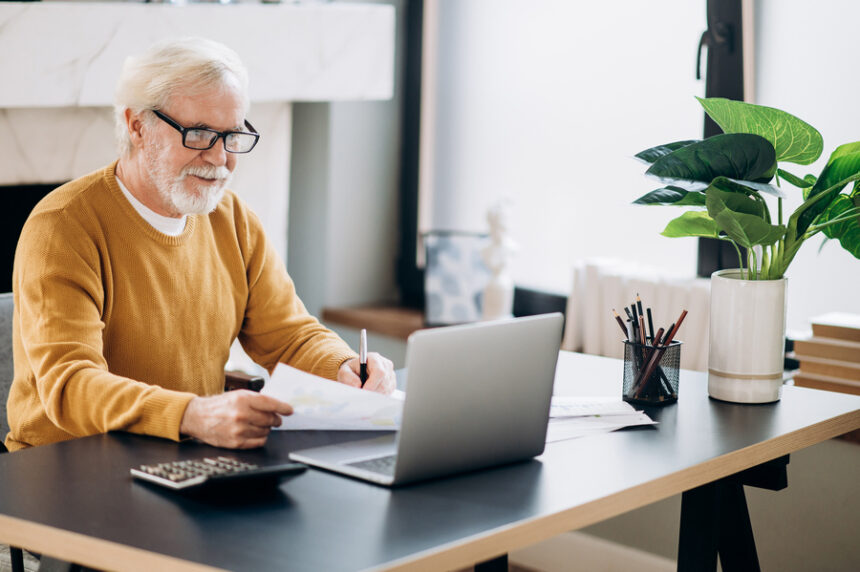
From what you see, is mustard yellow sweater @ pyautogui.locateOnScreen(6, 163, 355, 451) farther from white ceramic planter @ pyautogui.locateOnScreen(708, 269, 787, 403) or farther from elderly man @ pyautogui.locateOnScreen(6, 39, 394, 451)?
white ceramic planter @ pyautogui.locateOnScreen(708, 269, 787, 403)

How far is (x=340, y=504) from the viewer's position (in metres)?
1.30

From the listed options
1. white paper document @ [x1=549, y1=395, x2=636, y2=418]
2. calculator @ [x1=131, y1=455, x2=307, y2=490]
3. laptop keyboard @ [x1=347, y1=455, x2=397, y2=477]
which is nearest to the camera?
calculator @ [x1=131, y1=455, x2=307, y2=490]

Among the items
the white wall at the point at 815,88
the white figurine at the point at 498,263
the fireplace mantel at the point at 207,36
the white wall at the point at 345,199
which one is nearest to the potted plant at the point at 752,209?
the white wall at the point at 815,88

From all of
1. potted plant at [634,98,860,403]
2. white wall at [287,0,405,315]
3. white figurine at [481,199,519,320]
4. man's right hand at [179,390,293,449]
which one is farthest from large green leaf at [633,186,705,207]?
white wall at [287,0,405,315]

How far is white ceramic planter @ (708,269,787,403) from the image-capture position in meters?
1.84

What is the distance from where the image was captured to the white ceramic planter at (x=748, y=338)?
1838mm

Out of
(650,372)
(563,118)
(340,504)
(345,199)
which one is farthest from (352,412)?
(345,199)

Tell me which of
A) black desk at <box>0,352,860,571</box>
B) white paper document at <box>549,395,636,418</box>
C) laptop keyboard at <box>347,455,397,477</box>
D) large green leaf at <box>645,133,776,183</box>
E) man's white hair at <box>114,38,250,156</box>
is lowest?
black desk at <box>0,352,860,571</box>

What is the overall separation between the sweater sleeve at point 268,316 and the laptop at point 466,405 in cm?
67

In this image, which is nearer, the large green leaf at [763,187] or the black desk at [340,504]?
the black desk at [340,504]

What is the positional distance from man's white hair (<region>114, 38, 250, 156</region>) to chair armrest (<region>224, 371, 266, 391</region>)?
0.57 metres

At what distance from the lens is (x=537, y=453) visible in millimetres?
1506

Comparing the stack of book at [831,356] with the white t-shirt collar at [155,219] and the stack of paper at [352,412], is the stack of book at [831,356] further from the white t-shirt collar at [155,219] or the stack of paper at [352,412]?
the white t-shirt collar at [155,219]

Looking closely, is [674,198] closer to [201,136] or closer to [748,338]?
[748,338]
